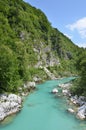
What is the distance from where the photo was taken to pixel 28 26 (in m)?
94.3

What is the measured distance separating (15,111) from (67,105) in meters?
9.29

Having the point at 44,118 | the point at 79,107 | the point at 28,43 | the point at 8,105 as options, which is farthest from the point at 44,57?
the point at 44,118

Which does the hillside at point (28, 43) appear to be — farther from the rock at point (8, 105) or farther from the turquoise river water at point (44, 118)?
the turquoise river water at point (44, 118)

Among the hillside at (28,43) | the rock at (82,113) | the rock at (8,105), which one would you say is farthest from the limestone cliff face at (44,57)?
the rock at (82,113)

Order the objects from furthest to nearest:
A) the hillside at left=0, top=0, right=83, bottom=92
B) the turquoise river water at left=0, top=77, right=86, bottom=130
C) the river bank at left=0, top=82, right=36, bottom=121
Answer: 1. the hillside at left=0, top=0, right=83, bottom=92
2. the river bank at left=0, top=82, right=36, bottom=121
3. the turquoise river water at left=0, top=77, right=86, bottom=130

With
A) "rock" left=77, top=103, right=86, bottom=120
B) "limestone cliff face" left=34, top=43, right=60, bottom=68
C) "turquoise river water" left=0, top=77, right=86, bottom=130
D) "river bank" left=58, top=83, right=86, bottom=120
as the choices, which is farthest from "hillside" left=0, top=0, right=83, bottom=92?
"rock" left=77, top=103, right=86, bottom=120

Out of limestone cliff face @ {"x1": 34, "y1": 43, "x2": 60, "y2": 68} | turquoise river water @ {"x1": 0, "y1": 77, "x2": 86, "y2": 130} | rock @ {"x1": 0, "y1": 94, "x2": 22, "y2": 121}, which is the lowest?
turquoise river water @ {"x1": 0, "y1": 77, "x2": 86, "y2": 130}

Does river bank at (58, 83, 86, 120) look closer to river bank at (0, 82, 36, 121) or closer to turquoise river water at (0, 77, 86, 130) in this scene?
turquoise river water at (0, 77, 86, 130)

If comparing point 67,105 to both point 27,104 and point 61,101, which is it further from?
point 27,104

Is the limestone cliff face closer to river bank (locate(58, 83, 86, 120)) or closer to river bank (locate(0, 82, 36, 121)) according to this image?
river bank (locate(58, 83, 86, 120))

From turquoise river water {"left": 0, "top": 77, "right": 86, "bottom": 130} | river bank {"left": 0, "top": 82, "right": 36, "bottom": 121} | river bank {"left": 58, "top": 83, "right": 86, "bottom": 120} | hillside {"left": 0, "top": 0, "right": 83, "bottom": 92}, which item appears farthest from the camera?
hillside {"left": 0, "top": 0, "right": 83, "bottom": 92}

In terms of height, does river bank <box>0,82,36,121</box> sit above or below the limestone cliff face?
below

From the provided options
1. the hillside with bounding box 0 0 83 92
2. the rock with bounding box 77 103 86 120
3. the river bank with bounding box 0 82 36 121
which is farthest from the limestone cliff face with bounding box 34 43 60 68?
the rock with bounding box 77 103 86 120

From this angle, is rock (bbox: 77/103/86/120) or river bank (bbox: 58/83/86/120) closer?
rock (bbox: 77/103/86/120)
